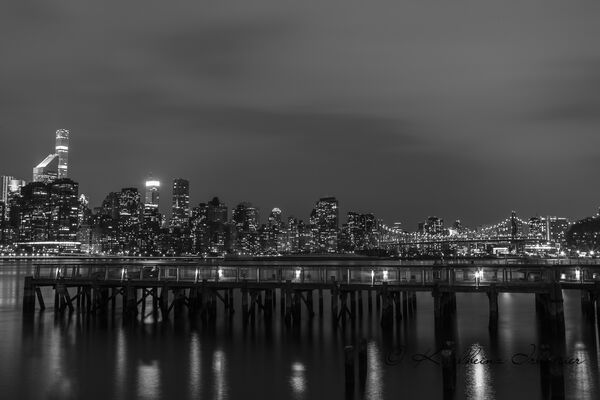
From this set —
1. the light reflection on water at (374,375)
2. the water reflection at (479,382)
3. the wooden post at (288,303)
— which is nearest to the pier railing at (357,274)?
the wooden post at (288,303)

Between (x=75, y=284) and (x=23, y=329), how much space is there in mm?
5251

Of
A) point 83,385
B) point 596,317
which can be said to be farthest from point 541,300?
point 83,385

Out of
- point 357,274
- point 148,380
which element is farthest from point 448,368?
point 357,274

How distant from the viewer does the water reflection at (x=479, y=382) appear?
23.3m

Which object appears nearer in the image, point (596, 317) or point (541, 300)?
point (596, 317)

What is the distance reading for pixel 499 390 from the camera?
24.2 meters

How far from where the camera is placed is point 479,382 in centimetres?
2528

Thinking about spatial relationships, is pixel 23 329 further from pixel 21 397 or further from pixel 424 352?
pixel 424 352

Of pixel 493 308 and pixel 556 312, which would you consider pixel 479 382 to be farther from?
pixel 556 312

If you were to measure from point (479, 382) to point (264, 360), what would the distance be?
10.8m

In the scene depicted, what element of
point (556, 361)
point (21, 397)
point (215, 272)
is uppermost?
point (215, 272)

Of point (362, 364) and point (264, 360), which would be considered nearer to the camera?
point (362, 364)

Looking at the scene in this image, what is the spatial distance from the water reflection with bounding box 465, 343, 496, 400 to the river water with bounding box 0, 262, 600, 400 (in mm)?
50

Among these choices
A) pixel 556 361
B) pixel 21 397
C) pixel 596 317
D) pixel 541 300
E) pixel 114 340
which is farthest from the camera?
pixel 541 300
